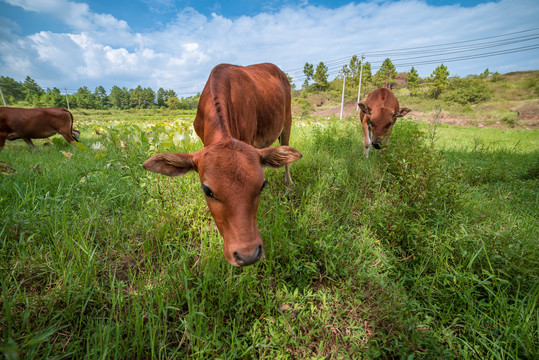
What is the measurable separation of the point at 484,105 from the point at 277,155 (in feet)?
131

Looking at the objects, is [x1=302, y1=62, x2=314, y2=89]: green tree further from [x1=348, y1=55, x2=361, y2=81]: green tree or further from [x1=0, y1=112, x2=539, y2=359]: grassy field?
[x1=0, y1=112, x2=539, y2=359]: grassy field

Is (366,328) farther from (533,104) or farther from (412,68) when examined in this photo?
(412,68)

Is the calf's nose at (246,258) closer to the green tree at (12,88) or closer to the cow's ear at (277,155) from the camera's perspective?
the cow's ear at (277,155)

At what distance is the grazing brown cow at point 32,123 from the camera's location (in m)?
5.75

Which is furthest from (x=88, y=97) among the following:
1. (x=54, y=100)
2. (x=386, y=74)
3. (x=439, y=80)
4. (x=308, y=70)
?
(x=439, y=80)

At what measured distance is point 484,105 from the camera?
2881 cm

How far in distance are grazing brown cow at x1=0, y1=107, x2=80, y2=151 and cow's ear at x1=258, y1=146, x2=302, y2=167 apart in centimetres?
672

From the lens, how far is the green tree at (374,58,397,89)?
51.8 m

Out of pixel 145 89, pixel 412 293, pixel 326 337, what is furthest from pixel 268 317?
pixel 145 89

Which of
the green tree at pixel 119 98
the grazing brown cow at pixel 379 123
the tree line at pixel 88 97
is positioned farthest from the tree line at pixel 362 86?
the grazing brown cow at pixel 379 123

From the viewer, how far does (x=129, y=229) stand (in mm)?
2227

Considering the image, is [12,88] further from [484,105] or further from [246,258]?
[484,105]

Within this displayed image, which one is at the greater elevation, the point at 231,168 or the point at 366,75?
the point at 366,75

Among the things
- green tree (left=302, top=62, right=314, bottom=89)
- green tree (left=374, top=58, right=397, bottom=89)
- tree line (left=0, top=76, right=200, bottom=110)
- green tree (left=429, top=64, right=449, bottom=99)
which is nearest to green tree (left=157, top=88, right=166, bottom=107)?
tree line (left=0, top=76, right=200, bottom=110)
